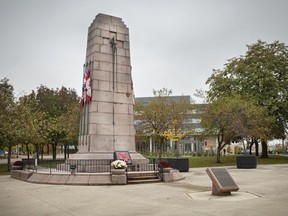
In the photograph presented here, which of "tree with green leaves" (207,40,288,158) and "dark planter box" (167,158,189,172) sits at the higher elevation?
"tree with green leaves" (207,40,288,158)

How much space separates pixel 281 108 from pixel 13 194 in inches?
1568

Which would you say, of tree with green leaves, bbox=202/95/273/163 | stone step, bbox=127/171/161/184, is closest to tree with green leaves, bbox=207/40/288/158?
tree with green leaves, bbox=202/95/273/163

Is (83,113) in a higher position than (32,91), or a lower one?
lower

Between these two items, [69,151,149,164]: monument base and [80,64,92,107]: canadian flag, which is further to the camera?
[80,64,92,107]: canadian flag

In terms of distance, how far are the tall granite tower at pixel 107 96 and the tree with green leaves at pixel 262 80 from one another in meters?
25.3

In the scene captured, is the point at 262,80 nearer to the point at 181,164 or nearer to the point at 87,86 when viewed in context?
the point at 181,164

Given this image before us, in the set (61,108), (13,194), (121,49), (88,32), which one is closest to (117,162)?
(13,194)

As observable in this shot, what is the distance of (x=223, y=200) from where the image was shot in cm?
1133

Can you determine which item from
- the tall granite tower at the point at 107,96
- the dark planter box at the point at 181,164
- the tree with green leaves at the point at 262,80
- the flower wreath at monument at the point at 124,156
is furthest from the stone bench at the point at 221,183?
the tree with green leaves at the point at 262,80

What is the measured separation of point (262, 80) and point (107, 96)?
2889cm

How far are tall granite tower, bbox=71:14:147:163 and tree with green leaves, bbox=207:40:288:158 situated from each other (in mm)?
25274

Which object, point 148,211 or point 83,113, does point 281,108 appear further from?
point 148,211

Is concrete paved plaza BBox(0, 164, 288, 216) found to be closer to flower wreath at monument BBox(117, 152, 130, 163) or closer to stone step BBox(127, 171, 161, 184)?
stone step BBox(127, 171, 161, 184)

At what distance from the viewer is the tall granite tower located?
71.1 ft
